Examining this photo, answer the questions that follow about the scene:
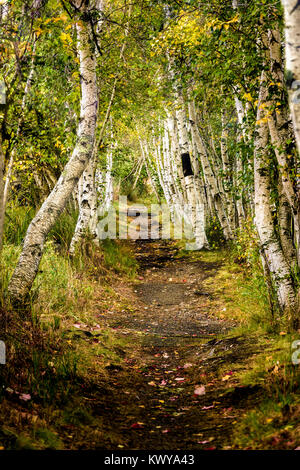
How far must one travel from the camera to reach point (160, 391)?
4.16 metres

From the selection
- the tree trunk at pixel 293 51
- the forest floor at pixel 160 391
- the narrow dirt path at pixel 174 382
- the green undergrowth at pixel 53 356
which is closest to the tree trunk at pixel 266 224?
the forest floor at pixel 160 391

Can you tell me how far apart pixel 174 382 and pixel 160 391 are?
1.08ft

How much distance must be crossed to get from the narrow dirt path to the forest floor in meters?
0.01

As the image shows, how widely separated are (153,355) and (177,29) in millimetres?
7307

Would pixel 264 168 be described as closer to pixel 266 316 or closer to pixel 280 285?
pixel 280 285

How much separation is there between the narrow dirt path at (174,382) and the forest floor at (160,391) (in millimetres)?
14

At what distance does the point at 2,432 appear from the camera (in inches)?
97.5

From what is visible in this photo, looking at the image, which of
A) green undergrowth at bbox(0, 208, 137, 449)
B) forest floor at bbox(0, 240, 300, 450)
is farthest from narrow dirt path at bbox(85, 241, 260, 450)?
green undergrowth at bbox(0, 208, 137, 449)

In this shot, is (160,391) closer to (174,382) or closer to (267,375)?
(174,382)

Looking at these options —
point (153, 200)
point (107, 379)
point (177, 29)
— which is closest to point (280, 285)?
point (107, 379)

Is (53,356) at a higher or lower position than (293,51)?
lower

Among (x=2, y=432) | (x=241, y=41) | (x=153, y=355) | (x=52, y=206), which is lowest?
(x=153, y=355)

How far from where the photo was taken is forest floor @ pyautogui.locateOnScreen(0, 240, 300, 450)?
9.07ft

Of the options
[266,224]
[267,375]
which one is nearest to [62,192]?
[266,224]
